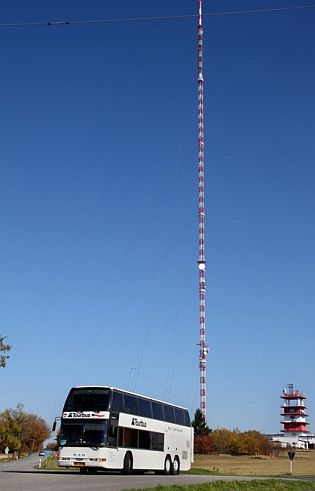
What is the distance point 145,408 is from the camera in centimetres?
3838

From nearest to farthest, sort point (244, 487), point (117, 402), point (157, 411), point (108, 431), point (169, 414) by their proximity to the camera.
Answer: point (244, 487) → point (108, 431) → point (117, 402) → point (157, 411) → point (169, 414)

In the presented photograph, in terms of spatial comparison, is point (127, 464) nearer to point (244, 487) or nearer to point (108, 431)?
point (108, 431)

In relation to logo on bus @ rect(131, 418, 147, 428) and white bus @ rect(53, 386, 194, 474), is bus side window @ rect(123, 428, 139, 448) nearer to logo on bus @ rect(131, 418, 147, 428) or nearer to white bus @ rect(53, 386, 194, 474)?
white bus @ rect(53, 386, 194, 474)

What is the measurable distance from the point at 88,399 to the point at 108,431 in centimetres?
198

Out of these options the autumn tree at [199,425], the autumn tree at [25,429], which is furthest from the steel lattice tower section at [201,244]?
the autumn tree at [25,429]

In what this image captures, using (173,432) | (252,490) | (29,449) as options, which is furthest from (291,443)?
(252,490)

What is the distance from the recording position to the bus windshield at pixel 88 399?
34.2 m

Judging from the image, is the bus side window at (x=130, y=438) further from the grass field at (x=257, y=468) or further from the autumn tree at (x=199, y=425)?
the autumn tree at (x=199, y=425)

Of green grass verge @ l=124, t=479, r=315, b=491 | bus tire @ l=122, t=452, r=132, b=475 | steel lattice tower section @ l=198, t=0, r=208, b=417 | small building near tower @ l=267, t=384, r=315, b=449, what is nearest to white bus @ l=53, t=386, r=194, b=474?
bus tire @ l=122, t=452, r=132, b=475

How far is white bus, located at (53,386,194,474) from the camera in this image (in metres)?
33.7

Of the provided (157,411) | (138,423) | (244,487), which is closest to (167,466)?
(157,411)

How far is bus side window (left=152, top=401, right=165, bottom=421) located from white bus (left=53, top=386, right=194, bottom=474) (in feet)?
0.25

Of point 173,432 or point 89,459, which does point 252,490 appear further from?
point 173,432

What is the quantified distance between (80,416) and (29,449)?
13071cm
